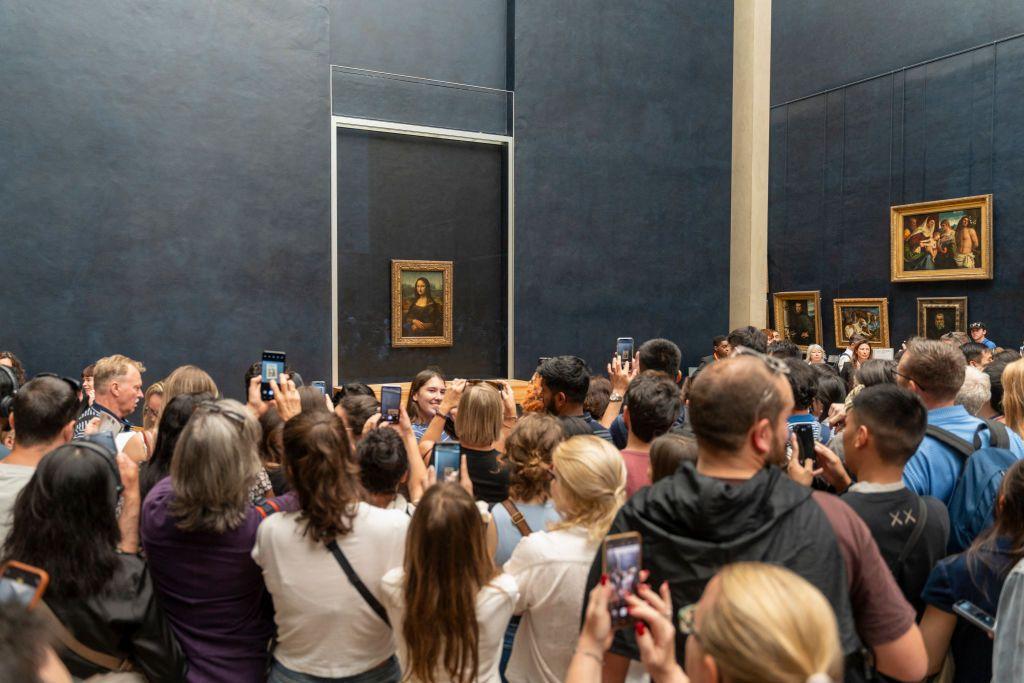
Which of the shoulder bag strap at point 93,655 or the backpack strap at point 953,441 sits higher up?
the backpack strap at point 953,441

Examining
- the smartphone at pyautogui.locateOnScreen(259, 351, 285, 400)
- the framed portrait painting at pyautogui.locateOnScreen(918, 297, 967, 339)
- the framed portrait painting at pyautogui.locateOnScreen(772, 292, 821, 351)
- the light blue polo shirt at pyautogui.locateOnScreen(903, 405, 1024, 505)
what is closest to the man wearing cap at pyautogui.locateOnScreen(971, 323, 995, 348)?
the framed portrait painting at pyautogui.locateOnScreen(918, 297, 967, 339)

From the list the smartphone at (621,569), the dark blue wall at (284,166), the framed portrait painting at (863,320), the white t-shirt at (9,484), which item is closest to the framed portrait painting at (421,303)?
the dark blue wall at (284,166)

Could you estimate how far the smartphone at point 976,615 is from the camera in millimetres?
2738

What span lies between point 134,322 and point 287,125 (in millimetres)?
3732

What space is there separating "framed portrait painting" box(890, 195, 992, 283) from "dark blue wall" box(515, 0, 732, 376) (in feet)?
18.5

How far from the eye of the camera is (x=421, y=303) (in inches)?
529

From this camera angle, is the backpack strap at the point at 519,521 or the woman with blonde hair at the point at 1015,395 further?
the woman with blonde hair at the point at 1015,395

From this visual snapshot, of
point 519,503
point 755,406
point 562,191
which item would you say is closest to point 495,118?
point 562,191

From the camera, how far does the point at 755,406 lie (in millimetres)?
2412

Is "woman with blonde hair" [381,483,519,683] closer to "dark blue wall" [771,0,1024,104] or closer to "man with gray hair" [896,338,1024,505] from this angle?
"man with gray hair" [896,338,1024,505]

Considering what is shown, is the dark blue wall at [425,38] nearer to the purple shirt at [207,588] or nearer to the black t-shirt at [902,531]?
the purple shirt at [207,588]

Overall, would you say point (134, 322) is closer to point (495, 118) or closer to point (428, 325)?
point (428, 325)

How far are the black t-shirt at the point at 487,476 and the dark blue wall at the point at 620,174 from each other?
30.7ft

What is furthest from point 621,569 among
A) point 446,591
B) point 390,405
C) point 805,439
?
point 390,405
